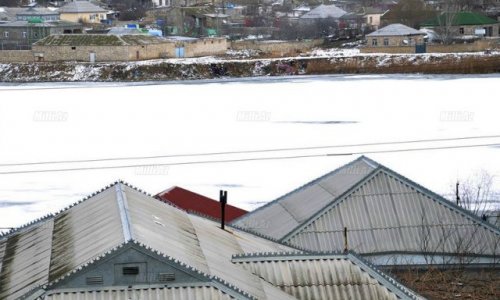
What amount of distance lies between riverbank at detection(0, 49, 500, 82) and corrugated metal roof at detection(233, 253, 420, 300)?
34342 mm

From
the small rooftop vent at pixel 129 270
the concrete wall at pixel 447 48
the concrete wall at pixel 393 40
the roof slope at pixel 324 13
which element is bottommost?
the concrete wall at pixel 447 48

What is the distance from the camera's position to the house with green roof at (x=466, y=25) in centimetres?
5162

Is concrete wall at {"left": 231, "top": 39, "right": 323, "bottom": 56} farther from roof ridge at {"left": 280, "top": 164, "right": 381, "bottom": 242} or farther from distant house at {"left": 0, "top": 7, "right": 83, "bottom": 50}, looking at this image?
roof ridge at {"left": 280, "top": 164, "right": 381, "bottom": 242}

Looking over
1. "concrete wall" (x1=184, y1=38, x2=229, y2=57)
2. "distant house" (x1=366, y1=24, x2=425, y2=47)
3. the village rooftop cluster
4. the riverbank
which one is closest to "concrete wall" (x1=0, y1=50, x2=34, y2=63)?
the village rooftop cluster

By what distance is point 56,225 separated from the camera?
1048 centimetres

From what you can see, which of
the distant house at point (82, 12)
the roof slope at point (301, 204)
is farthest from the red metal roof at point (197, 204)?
the distant house at point (82, 12)

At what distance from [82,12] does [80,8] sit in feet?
0.82

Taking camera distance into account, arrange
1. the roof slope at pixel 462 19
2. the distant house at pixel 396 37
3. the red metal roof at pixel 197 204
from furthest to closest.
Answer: the roof slope at pixel 462 19 → the distant house at pixel 396 37 → the red metal roof at pixel 197 204

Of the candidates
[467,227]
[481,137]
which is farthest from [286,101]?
[467,227]

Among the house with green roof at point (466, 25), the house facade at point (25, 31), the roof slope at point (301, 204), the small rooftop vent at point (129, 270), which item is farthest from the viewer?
the house facade at point (25, 31)

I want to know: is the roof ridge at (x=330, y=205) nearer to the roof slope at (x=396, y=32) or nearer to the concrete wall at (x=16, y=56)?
the roof slope at (x=396, y=32)

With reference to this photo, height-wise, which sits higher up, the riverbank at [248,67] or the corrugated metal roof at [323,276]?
the corrugated metal roof at [323,276]

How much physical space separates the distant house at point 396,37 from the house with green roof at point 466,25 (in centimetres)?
290

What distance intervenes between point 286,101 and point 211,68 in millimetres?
12352
